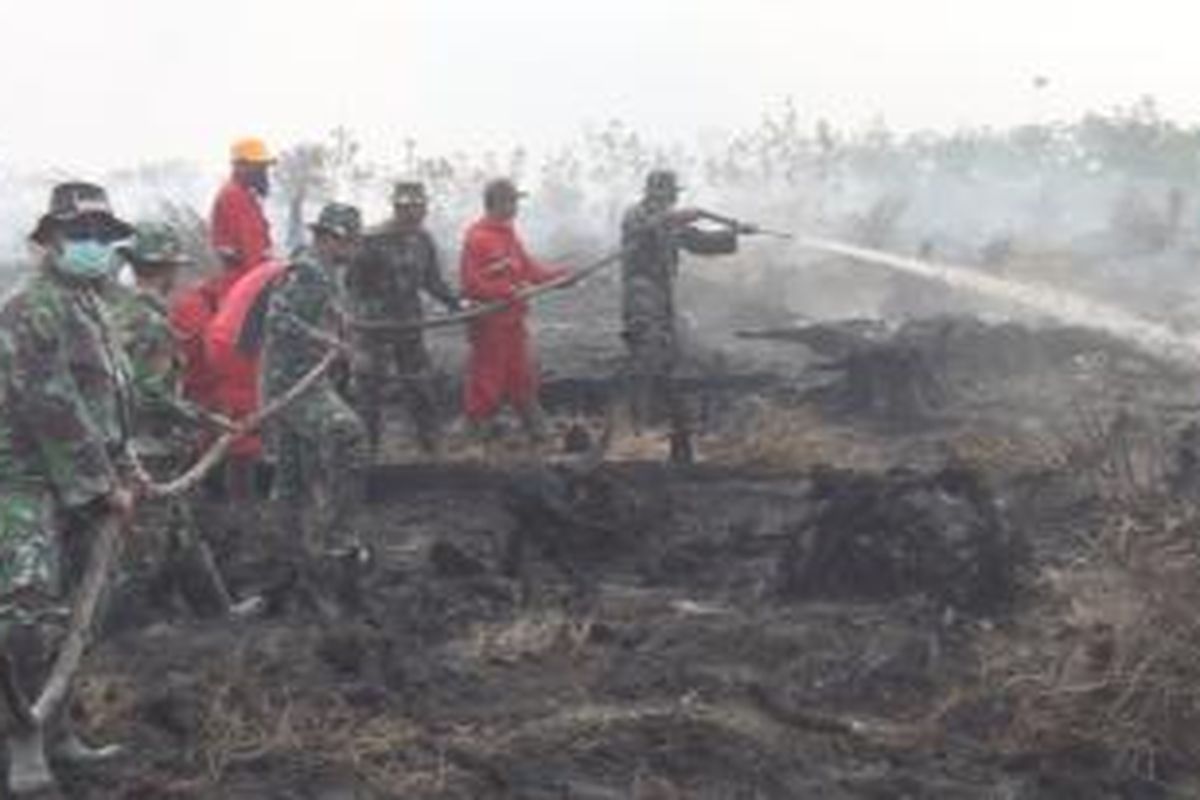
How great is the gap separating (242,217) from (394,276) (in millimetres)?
1122

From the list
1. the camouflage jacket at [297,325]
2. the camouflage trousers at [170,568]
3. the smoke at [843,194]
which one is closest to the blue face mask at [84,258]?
the camouflage trousers at [170,568]

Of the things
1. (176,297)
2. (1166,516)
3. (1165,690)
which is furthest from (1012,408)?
(1165,690)

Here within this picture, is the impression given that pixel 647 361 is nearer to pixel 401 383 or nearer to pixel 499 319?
pixel 499 319

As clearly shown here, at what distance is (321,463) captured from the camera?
9938 mm

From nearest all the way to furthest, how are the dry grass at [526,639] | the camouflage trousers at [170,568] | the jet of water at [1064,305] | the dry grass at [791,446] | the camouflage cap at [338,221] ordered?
1. the dry grass at [526,639]
2. the camouflage trousers at [170,568]
3. the camouflage cap at [338,221]
4. the dry grass at [791,446]
5. the jet of water at [1064,305]

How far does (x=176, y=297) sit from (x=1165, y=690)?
7130 mm

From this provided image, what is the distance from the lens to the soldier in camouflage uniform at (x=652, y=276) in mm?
13961

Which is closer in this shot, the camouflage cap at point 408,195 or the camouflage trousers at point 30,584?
the camouflage trousers at point 30,584

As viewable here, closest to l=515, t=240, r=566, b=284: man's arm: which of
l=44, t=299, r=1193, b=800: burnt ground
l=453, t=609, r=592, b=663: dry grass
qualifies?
l=44, t=299, r=1193, b=800: burnt ground

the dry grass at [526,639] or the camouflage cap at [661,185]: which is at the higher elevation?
the camouflage cap at [661,185]

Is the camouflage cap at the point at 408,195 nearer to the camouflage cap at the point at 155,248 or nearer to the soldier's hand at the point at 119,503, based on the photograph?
the camouflage cap at the point at 155,248

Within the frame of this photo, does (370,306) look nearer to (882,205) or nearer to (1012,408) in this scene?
(1012,408)

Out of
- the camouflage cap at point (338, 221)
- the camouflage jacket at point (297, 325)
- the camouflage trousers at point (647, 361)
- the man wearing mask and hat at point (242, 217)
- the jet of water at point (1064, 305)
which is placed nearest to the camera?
the camouflage jacket at point (297, 325)

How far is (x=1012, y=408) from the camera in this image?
15.9 meters
